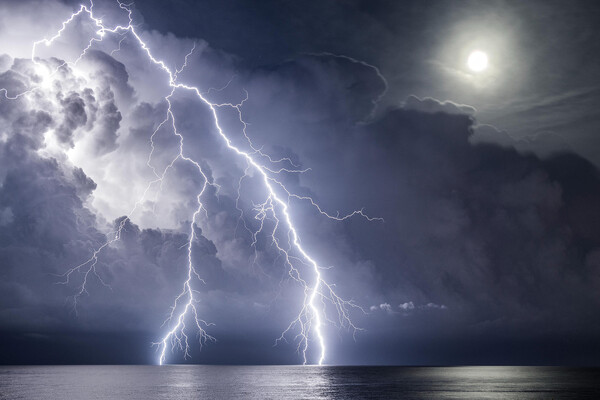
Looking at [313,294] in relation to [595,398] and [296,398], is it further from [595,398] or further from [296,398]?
[595,398]

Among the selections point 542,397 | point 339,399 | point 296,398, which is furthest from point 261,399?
point 542,397

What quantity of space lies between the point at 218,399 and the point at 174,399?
3902 millimetres

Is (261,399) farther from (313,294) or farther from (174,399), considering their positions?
(313,294)

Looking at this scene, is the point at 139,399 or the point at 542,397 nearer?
the point at 139,399

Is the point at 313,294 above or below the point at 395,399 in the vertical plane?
above

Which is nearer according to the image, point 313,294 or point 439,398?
point 439,398

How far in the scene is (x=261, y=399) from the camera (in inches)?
1812

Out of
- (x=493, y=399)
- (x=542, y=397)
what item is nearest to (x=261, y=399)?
(x=493, y=399)

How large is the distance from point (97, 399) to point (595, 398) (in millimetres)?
44853

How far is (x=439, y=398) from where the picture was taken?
49000 millimetres

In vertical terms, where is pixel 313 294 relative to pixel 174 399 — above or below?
above

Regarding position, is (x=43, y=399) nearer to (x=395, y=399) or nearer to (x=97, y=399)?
(x=97, y=399)

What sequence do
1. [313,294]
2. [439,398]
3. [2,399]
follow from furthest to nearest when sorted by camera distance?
1. [313,294]
2. [439,398]
3. [2,399]

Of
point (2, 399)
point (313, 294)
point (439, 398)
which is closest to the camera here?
point (2, 399)
